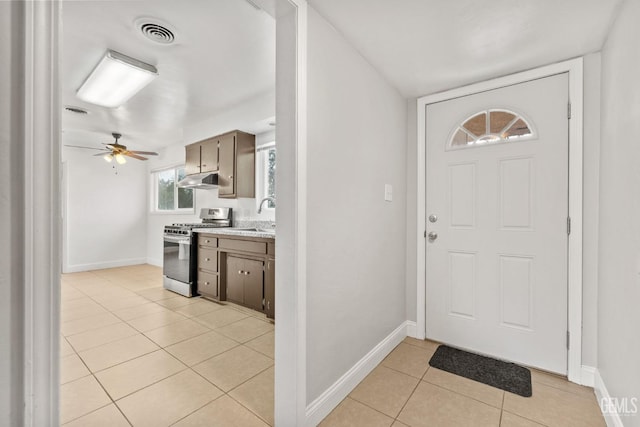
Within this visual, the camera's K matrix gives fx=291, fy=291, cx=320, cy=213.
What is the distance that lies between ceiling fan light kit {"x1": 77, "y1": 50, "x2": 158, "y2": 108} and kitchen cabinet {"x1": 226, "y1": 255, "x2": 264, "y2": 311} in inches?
77.3

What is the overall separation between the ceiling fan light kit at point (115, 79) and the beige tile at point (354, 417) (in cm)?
295

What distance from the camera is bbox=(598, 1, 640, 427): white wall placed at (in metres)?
1.27

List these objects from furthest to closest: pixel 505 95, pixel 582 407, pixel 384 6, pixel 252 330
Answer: pixel 252 330 < pixel 505 95 < pixel 582 407 < pixel 384 6

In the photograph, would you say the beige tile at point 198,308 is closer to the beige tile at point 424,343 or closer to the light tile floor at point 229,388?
the light tile floor at point 229,388

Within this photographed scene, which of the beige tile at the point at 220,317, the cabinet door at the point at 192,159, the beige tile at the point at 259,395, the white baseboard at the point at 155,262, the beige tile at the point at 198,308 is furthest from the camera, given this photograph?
the white baseboard at the point at 155,262

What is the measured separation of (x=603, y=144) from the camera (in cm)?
179

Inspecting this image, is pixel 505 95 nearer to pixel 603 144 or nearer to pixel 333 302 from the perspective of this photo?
pixel 603 144

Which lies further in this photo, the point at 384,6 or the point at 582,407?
the point at 582,407

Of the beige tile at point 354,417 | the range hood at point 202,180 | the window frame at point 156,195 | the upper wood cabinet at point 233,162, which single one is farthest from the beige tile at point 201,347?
the window frame at point 156,195

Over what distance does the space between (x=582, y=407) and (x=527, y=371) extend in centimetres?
37

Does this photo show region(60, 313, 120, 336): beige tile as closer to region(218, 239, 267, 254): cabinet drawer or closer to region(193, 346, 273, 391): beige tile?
region(218, 239, 267, 254): cabinet drawer

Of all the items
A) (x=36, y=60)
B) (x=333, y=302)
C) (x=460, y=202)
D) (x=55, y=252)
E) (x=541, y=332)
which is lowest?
(x=541, y=332)

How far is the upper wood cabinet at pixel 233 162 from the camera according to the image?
3867mm

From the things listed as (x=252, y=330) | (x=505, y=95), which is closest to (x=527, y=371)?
(x=505, y=95)
